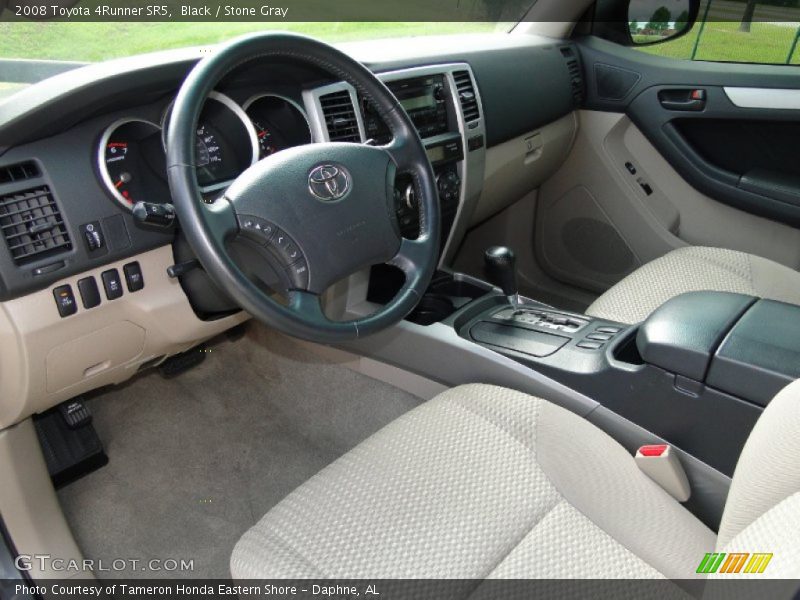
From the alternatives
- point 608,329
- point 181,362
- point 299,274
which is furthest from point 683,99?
point 181,362

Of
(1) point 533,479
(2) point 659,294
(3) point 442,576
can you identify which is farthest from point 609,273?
(3) point 442,576

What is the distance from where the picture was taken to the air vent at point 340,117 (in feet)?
4.63

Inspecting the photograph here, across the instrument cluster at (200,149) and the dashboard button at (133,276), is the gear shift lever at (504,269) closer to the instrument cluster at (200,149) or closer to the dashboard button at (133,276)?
the instrument cluster at (200,149)

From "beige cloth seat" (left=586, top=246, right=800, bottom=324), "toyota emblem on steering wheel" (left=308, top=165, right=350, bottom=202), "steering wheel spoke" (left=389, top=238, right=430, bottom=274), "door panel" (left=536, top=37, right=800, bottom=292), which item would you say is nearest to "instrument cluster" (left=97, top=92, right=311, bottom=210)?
A: "toyota emblem on steering wheel" (left=308, top=165, right=350, bottom=202)

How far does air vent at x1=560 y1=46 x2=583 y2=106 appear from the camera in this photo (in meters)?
2.27

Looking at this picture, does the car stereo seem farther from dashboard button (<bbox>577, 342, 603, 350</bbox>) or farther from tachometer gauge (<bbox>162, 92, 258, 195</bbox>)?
dashboard button (<bbox>577, 342, 603, 350</bbox>)

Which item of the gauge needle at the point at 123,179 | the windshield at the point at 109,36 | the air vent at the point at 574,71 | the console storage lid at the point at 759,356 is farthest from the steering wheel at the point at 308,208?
the air vent at the point at 574,71

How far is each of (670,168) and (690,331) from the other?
125 centimetres

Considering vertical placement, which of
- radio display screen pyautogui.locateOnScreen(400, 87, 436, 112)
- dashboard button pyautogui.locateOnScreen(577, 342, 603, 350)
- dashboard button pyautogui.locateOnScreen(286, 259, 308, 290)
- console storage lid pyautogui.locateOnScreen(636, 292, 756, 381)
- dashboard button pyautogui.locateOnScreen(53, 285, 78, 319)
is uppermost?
radio display screen pyautogui.locateOnScreen(400, 87, 436, 112)

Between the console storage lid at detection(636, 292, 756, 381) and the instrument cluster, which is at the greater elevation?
the instrument cluster

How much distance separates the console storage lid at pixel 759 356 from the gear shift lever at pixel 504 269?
1.90 ft

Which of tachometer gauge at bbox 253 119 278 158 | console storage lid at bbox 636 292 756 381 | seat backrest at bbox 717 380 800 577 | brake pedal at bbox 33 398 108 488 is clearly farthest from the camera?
brake pedal at bbox 33 398 108 488

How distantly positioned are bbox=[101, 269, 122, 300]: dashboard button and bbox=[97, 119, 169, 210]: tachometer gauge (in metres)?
0.12

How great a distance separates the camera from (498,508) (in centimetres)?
100
